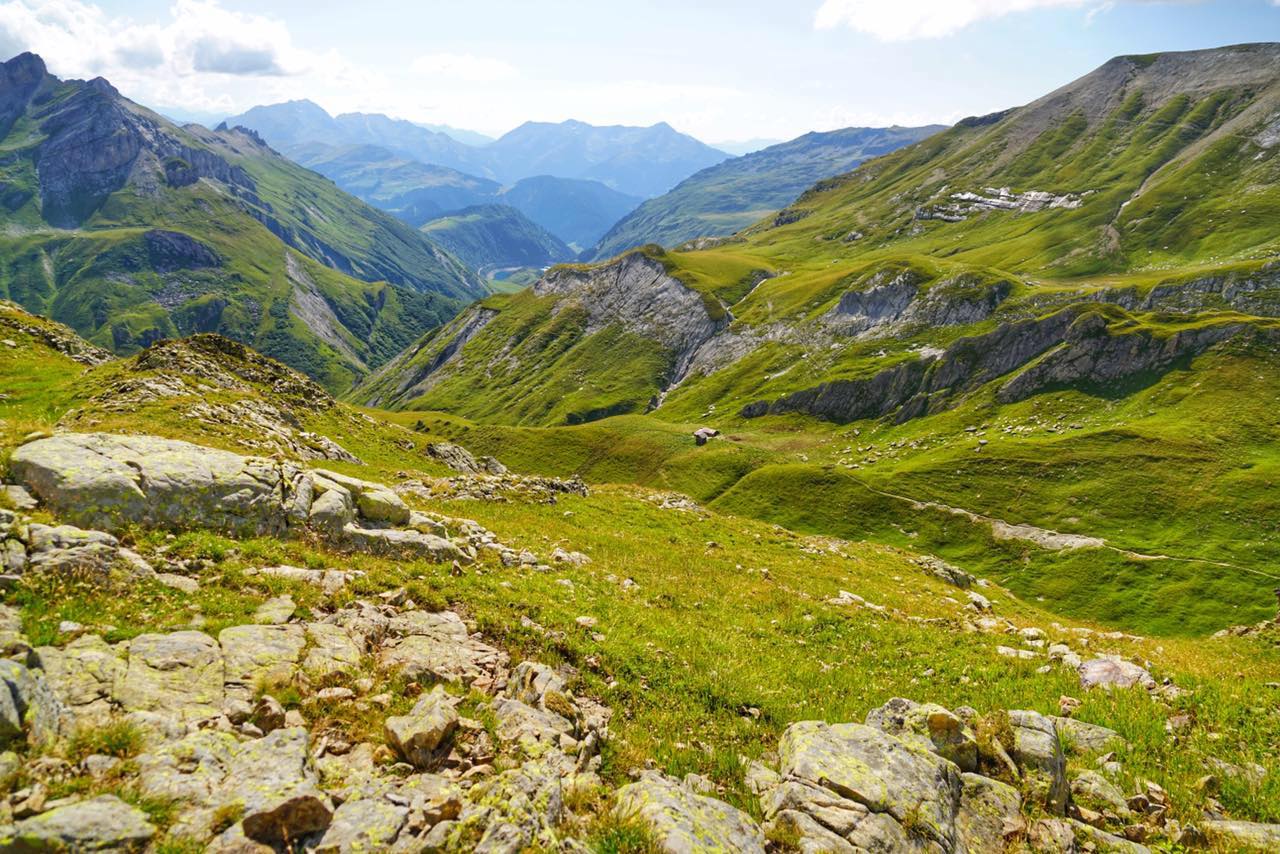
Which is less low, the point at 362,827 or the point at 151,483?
the point at 151,483

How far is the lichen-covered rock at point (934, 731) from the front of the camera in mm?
11125

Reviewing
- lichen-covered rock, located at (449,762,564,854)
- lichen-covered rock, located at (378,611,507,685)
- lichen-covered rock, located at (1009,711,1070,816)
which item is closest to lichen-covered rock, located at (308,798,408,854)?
lichen-covered rock, located at (449,762,564,854)

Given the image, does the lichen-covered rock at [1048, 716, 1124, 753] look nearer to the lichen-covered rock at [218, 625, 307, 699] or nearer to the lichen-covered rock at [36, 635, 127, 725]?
the lichen-covered rock at [218, 625, 307, 699]

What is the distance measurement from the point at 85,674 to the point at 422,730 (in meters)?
5.44

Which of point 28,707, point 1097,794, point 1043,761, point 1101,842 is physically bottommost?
point 1097,794

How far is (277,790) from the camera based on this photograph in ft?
26.0

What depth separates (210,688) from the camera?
33.6 feet

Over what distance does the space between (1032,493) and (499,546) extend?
85.4 meters

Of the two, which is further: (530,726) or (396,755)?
(530,726)

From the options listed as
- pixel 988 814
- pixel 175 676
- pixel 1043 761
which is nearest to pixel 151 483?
pixel 175 676

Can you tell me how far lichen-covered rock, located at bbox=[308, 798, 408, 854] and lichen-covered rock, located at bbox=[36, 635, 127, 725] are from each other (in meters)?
3.99

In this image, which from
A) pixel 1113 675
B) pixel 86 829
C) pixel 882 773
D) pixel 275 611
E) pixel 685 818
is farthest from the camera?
pixel 1113 675

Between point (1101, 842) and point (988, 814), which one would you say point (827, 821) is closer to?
point (988, 814)

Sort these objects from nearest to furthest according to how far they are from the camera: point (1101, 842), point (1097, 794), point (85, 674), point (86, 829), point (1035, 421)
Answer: point (86, 829) < point (85, 674) < point (1101, 842) < point (1097, 794) < point (1035, 421)
